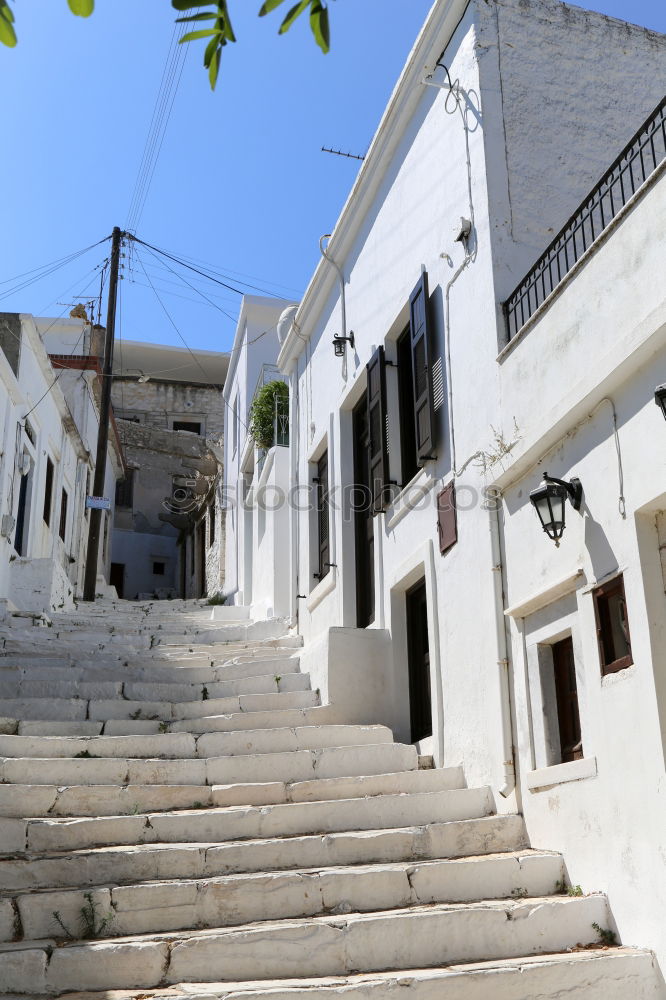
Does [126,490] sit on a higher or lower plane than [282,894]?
higher

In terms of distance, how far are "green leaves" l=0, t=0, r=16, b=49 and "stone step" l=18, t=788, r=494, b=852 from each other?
4915mm

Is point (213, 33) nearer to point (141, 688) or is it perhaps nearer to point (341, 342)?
point (141, 688)

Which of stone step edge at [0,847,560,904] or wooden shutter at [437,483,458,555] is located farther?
wooden shutter at [437,483,458,555]

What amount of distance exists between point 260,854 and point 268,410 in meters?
11.6

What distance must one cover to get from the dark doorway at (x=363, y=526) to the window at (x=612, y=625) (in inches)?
180

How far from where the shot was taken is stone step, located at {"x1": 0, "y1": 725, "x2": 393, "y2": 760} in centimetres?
750

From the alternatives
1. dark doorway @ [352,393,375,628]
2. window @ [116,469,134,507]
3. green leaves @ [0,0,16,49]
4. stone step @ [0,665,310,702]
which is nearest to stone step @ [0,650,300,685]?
stone step @ [0,665,310,702]

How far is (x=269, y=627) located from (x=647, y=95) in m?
7.58

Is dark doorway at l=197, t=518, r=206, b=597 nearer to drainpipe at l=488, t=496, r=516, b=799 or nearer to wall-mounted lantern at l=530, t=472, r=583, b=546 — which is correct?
drainpipe at l=488, t=496, r=516, b=799

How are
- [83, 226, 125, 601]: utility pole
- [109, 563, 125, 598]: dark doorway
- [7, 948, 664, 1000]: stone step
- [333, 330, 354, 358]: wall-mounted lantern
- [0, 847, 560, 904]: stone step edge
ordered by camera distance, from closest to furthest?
[7, 948, 664, 1000]: stone step, [0, 847, 560, 904]: stone step edge, [333, 330, 354, 358]: wall-mounted lantern, [83, 226, 125, 601]: utility pole, [109, 563, 125, 598]: dark doorway

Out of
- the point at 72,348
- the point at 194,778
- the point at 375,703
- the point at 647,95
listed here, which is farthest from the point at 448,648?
the point at 72,348

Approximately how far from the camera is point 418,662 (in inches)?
357

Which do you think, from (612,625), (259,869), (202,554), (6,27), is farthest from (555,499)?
(202,554)

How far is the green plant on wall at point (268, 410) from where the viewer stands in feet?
55.3
